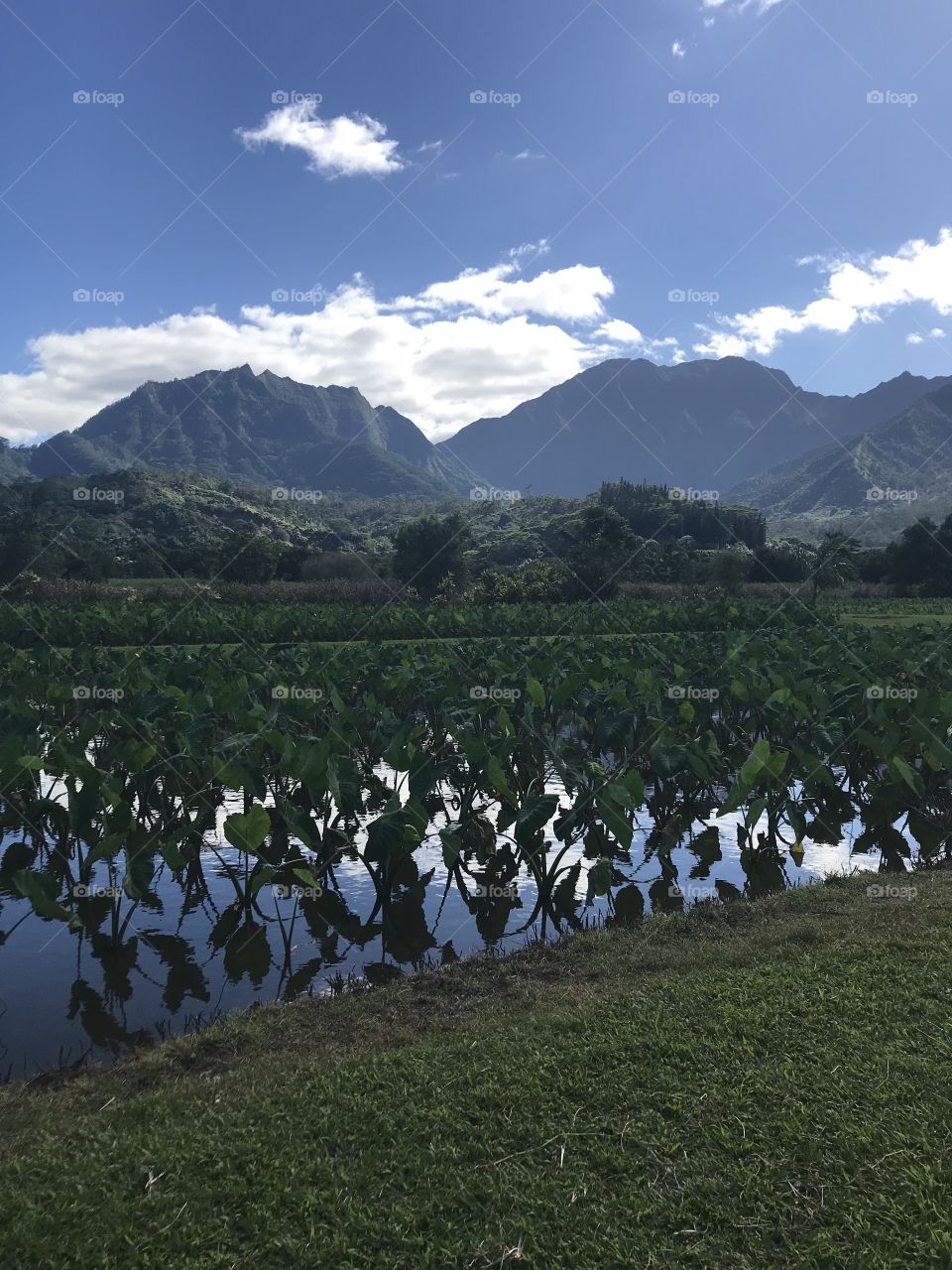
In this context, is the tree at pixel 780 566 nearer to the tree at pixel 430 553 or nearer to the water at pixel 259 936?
the tree at pixel 430 553

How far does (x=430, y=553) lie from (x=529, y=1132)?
5476cm

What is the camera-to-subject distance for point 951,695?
9.38 m

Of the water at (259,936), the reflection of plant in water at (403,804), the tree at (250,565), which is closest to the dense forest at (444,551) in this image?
the tree at (250,565)

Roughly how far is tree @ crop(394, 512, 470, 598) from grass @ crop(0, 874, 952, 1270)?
48.7 m

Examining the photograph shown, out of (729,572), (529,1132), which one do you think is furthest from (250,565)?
(529,1132)

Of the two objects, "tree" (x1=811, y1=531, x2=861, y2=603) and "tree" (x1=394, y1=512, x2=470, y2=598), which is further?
Result: "tree" (x1=394, y1=512, x2=470, y2=598)

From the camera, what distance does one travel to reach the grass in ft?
9.99

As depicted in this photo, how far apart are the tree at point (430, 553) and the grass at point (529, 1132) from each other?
48672mm

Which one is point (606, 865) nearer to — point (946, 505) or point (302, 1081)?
point (302, 1081)

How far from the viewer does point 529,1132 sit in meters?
3.64

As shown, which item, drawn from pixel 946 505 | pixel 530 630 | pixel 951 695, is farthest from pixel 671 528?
pixel 946 505

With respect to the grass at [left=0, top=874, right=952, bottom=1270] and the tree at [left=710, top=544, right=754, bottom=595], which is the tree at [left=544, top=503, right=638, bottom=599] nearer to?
the tree at [left=710, top=544, right=754, bottom=595]

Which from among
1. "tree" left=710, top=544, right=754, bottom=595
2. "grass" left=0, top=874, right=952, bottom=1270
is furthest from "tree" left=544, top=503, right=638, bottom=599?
"grass" left=0, top=874, right=952, bottom=1270

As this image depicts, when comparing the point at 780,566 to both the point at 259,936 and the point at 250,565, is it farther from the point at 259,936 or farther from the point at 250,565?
the point at 259,936
